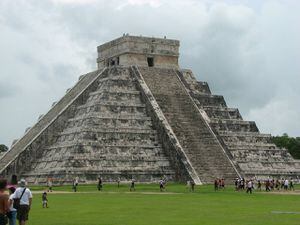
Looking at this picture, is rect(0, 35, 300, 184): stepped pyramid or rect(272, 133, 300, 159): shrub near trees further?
rect(272, 133, 300, 159): shrub near trees

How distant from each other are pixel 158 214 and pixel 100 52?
31327mm

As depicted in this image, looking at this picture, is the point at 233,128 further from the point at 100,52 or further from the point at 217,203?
the point at 217,203

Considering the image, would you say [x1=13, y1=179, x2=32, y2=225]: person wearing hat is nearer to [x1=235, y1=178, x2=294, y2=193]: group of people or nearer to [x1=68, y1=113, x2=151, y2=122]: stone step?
[x1=235, y1=178, x2=294, y2=193]: group of people

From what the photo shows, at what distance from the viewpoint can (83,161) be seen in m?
38.9

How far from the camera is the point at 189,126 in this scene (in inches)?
1703

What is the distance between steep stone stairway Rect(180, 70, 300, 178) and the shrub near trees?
3286 centimetres

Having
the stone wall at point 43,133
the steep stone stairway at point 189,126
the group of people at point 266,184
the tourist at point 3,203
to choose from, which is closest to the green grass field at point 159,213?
the tourist at point 3,203

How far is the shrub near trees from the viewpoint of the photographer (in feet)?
261

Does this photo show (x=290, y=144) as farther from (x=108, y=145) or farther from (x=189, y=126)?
(x=108, y=145)

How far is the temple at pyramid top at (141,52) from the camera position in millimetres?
46594

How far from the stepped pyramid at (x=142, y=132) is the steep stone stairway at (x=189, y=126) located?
7cm

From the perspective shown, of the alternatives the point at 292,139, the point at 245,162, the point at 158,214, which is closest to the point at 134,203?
the point at 158,214

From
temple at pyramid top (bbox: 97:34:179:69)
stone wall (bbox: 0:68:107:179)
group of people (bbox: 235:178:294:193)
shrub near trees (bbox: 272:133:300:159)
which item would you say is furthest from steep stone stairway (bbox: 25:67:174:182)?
shrub near trees (bbox: 272:133:300:159)

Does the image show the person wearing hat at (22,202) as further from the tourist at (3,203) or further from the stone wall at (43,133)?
the stone wall at (43,133)
